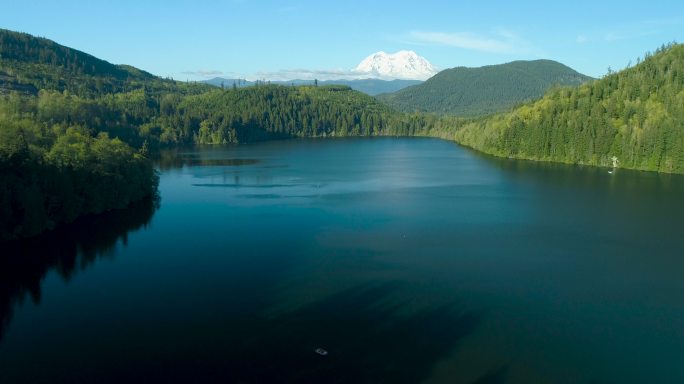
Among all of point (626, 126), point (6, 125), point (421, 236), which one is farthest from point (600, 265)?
point (626, 126)

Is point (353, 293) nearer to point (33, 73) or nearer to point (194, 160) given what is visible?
point (194, 160)

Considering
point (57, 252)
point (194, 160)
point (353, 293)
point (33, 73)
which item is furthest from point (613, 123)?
point (33, 73)

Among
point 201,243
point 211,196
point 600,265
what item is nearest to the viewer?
point 600,265

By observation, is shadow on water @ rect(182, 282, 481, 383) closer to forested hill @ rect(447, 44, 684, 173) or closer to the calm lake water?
the calm lake water

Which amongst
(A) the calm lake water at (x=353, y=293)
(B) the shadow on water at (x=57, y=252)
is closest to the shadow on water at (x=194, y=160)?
(A) the calm lake water at (x=353, y=293)

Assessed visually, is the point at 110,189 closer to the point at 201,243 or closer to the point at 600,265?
the point at 201,243

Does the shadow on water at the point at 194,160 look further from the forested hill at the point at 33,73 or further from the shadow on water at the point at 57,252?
the shadow on water at the point at 57,252

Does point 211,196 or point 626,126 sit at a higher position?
point 626,126
